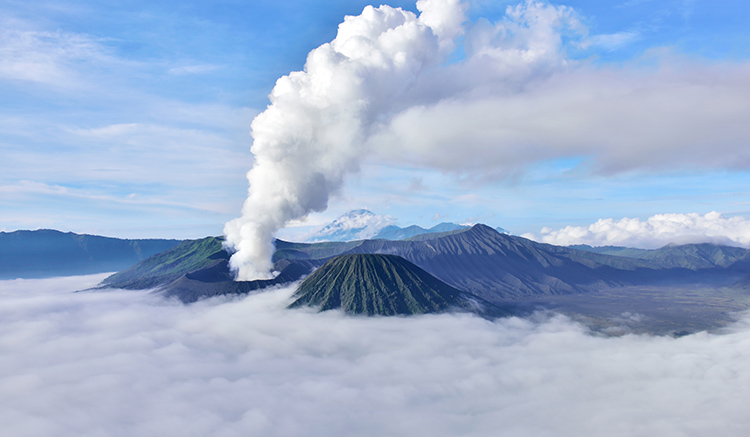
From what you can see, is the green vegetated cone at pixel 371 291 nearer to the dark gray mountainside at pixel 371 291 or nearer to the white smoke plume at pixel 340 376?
the dark gray mountainside at pixel 371 291

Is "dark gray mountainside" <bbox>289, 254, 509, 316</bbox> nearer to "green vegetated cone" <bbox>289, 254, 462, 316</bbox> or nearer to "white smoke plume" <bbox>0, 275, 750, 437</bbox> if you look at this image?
"green vegetated cone" <bbox>289, 254, 462, 316</bbox>

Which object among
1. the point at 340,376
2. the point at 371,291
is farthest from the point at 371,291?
the point at 340,376

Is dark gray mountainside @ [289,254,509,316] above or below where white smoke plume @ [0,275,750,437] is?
above

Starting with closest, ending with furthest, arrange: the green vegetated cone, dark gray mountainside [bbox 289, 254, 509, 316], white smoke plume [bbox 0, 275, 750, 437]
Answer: white smoke plume [bbox 0, 275, 750, 437]
dark gray mountainside [bbox 289, 254, 509, 316]
the green vegetated cone

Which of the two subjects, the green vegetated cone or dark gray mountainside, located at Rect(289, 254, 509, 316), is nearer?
dark gray mountainside, located at Rect(289, 254, 509, 316)

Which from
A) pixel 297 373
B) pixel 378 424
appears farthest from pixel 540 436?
pixel 297 373

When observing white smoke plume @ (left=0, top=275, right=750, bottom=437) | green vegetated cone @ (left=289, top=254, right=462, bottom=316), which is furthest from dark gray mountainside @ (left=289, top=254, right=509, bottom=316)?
white smoke plume @ (left=0, top=275, right=750, bottom=437)

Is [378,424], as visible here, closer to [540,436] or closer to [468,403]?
[468,403]
